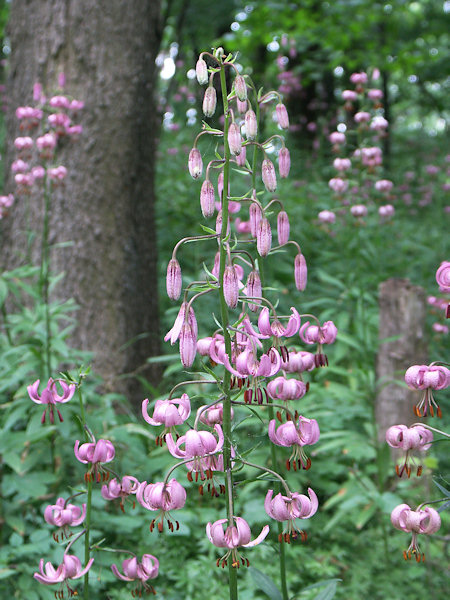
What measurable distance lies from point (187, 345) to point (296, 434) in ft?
0.92

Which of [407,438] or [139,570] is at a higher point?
[407,438]

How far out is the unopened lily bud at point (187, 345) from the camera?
1.05m

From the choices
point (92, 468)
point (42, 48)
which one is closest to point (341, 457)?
point (92, 468)

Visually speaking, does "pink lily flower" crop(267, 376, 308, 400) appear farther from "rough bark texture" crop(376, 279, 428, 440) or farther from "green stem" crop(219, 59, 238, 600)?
"rough bark texture" crop(376, 279, 428, 440)

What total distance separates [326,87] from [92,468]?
390 inches

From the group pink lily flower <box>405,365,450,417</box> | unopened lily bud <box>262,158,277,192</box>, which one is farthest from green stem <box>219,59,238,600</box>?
pink lily flower <box>405,365,450,417</box>

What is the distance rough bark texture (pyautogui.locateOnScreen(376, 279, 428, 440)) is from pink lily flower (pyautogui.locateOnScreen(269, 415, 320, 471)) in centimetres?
201

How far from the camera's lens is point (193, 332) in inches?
42.1

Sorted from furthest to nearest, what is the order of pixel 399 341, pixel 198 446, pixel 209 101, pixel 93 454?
pixel 399 341 < pixel 93 454 < pixel 209 101 < pixel 198 446

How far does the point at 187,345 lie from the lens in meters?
1.05

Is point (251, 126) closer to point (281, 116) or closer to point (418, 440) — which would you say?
point (281, 116)

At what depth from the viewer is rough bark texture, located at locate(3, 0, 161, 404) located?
329 cm

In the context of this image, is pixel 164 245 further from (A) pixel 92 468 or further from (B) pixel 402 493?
(A) pixel 92 468

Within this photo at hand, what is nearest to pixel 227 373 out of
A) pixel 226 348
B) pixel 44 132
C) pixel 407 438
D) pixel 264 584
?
pixel 226 348
